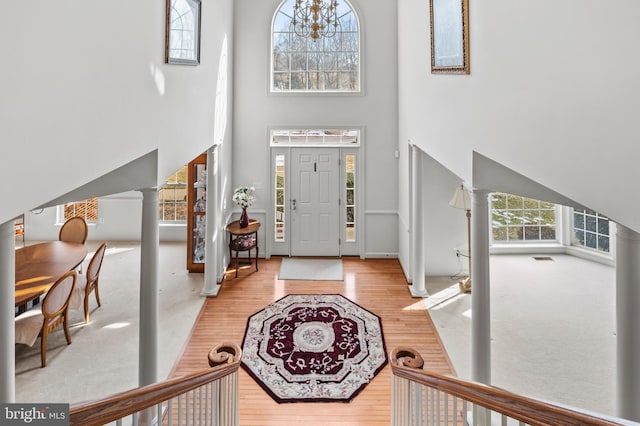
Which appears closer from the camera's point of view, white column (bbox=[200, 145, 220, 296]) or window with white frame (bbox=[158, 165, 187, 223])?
white column (bbox=[200, 145, 220, 296])

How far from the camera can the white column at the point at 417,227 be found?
5895 millimetres

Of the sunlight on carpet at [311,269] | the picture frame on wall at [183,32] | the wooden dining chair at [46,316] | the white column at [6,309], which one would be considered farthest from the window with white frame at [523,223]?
the white column at [6,309]

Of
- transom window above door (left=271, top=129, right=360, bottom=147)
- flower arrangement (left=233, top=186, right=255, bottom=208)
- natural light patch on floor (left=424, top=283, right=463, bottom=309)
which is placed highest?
transom window above door (left=271, top=129, right=360, bottom=147)

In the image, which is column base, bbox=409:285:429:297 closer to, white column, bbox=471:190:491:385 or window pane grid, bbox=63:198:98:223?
white column, bbox=471:190:491:385

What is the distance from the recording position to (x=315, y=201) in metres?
7.65

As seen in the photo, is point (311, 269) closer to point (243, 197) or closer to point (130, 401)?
point (243, 197)

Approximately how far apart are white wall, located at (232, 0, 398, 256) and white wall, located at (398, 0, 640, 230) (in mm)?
3822

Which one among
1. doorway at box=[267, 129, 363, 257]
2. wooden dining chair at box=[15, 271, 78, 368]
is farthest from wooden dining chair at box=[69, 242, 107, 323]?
doorway at box=[267, 129, 363, 257]

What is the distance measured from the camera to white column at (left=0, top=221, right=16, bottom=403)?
1.96 meters

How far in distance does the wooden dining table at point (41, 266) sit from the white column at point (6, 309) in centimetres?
232

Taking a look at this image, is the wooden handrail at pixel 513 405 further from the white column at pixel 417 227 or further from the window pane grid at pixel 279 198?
the window pane grid at pixel 279 198

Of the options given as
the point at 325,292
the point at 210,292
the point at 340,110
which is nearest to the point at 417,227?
the point at 325,292

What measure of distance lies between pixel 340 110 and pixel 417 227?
2874 mm

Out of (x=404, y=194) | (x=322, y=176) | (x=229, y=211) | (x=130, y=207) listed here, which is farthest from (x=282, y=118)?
(x=130, y=207)
